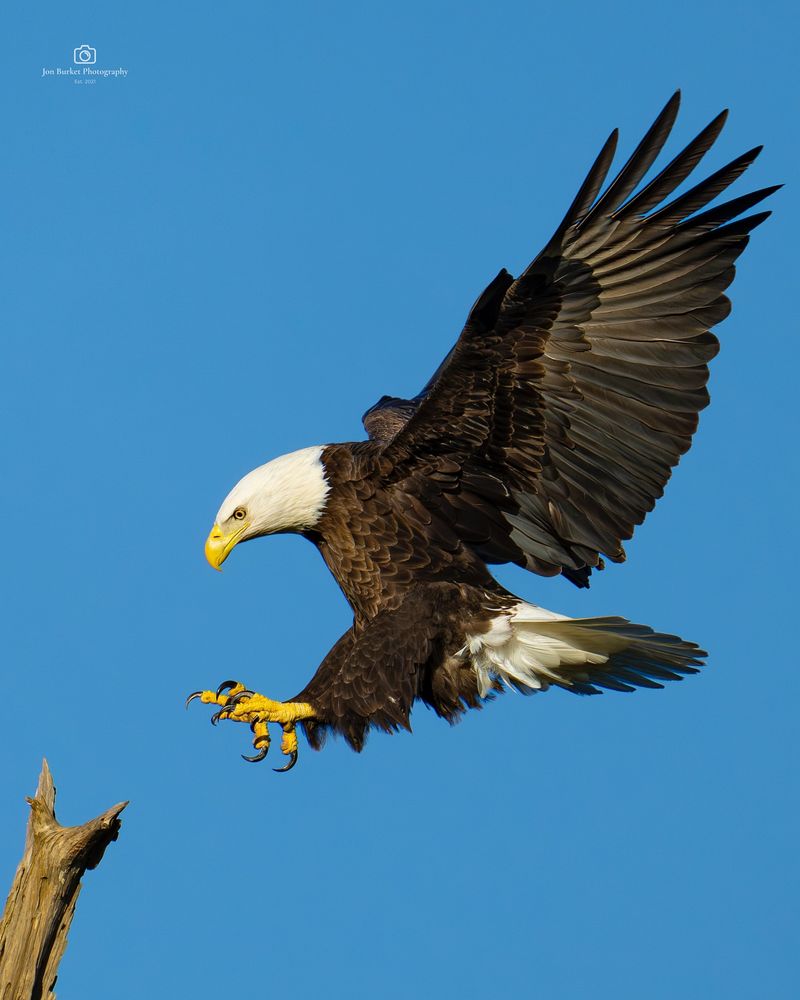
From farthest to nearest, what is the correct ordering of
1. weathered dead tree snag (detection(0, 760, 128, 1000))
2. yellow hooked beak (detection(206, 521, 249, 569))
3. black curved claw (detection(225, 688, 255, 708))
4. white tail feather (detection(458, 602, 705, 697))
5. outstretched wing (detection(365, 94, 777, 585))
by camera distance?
1. yellow hooked beak (detection(206, 521, 249, 569))
2. black curved claw (detection(225, 688, 255, 708))
3. white tail feather (detection(458, 602, 705, 697))
4. outstretched wing (detection(365, 94, 777, 585))
5. weathered dead tree snag (detection(0, 760, 128, 1000))

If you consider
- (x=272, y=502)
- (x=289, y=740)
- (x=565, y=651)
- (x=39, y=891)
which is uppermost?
(x=272, y=502)

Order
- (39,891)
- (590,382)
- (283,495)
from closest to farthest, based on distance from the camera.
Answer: (39,891) → (590,382) → (283,495)

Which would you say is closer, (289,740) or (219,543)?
(289,740)

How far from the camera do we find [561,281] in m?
4.60

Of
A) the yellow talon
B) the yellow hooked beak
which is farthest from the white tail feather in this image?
the yellow hooked beak

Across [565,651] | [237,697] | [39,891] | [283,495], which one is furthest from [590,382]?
[39,891]

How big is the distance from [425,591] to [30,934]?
181cm

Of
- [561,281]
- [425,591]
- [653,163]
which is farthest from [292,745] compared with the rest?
[653,163]

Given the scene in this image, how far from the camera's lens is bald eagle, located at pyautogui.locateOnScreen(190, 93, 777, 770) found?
15.3 ft

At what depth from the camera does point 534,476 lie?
16.1ft

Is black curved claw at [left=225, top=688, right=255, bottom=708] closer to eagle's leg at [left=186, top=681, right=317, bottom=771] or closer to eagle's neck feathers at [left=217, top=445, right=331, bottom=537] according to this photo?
eagle's leg at [left=186, top=681, right=317, bottom=771]

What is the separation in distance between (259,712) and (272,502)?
2.73ft

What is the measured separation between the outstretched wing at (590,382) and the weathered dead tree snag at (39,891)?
179cm

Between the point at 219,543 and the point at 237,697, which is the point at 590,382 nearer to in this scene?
the point at 219,543
